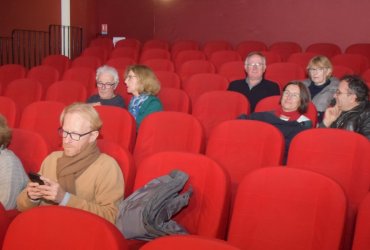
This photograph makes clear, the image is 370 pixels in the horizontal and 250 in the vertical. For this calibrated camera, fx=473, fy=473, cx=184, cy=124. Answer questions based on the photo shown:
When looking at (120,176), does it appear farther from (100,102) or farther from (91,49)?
(91,49)

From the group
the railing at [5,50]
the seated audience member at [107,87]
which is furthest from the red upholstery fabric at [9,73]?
the railing at [5,50]

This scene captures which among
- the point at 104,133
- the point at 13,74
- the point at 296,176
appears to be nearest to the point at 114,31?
the point at 13,74

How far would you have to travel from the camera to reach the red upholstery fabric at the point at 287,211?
184 cm

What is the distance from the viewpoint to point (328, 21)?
25.6 ft

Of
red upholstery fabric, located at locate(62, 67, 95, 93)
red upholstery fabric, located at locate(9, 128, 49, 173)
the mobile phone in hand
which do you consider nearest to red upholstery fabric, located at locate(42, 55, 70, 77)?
red upholstery fabric, located at locate(62, 67, 95, 93)

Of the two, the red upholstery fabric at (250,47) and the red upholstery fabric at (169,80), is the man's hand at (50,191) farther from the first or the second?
the red upholstery fabric at (250,47)

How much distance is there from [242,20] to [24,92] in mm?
5031

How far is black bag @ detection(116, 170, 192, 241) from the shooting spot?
1939mm

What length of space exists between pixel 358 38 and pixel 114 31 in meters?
4.45

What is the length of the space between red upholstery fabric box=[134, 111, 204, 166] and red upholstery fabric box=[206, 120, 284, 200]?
0.75ft

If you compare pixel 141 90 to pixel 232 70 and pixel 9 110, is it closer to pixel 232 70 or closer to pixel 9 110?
pixel 9 110

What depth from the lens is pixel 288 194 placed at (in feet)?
6.33

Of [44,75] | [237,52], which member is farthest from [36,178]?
[237,52]

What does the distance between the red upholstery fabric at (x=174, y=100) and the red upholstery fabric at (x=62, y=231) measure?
2.44 meters
